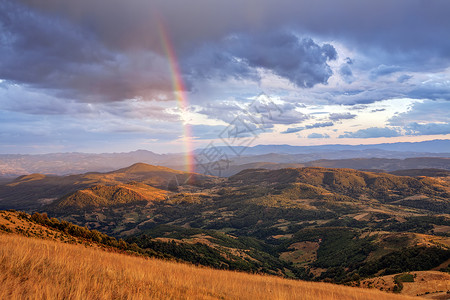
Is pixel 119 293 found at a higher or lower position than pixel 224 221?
higher

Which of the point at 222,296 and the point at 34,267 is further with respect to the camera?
the point at 222,296

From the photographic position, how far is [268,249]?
4771 inches

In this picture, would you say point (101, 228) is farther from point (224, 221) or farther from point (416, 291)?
point (416, 291)

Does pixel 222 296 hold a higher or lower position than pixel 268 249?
higher

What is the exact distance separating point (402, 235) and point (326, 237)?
4628cm

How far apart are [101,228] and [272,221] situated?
457 feet

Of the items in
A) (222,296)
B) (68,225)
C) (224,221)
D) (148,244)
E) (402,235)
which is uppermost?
(222,296)

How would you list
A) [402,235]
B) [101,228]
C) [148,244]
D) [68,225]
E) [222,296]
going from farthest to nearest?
[101,228] < [402,235] < [148,244] < [68,225] < [222,296]

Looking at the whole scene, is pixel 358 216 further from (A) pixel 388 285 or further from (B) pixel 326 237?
(A) pixel 388 285

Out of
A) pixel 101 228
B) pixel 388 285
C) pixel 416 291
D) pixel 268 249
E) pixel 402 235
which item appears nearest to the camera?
pixel 416 291

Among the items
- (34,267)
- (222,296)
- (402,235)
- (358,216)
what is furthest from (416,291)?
(358,216)


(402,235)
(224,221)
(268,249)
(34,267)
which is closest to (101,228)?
(224,221)

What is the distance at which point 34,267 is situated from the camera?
19.6 ft

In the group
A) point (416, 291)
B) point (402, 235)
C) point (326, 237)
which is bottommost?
point (326, 237)
